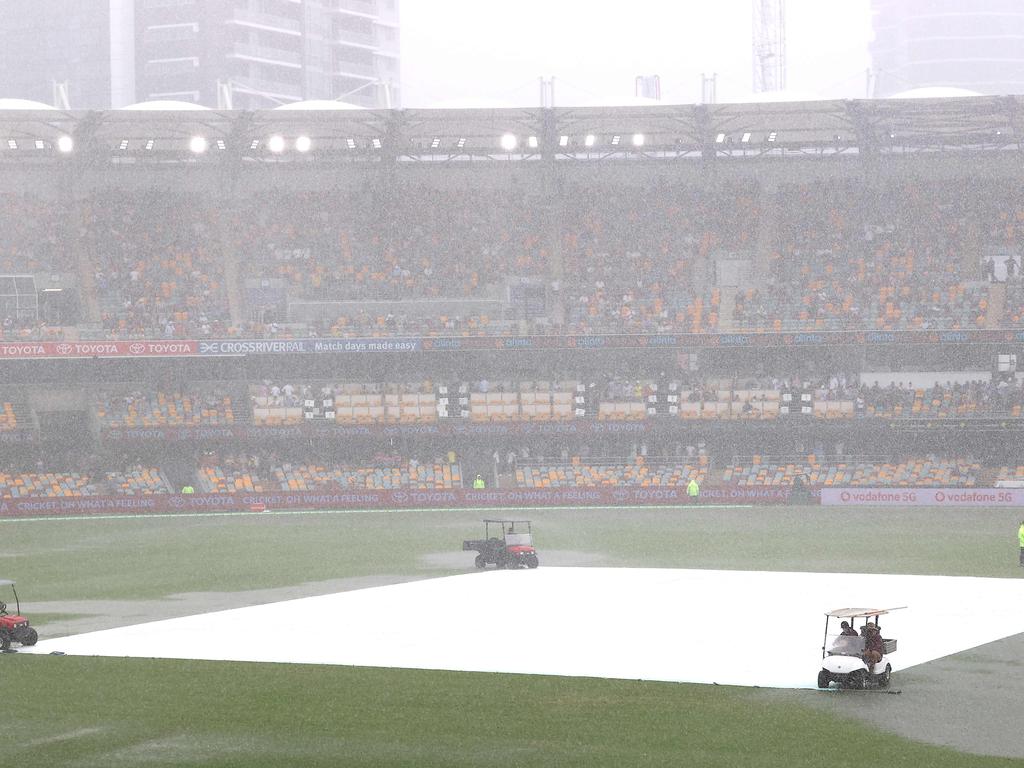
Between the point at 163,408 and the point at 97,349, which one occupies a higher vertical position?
the point at 97,349

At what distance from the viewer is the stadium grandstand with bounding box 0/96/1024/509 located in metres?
60.9

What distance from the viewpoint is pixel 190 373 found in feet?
212

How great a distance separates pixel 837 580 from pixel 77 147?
161 ft

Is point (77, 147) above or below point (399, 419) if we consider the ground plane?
above

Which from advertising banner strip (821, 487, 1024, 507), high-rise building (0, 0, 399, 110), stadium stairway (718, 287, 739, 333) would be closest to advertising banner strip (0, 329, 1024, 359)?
stadium stairway (718, 287, 739, 333)

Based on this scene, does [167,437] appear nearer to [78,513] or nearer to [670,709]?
[78,513]

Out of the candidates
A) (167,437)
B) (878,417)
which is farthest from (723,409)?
(167,437)

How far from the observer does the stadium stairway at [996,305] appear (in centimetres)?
6150

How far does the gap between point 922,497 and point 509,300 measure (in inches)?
905

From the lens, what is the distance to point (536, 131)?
67.9 metres

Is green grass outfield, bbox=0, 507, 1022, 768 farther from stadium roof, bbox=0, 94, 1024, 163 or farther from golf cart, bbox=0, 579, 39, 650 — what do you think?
stadium roof, bbox=0, 94, 1024, 163

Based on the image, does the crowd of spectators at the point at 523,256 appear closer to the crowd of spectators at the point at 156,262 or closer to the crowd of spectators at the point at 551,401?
the crowd of spectators at the point at 156,262

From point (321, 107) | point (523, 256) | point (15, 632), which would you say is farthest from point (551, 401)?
point (15, 632)

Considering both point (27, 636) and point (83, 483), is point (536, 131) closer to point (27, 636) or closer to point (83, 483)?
point (83, 483)
